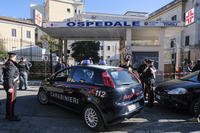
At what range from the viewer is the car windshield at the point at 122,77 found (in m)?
7.01

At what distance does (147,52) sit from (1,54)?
67.9 feet

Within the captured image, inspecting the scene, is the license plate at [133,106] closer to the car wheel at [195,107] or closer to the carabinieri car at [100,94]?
the carabinieri car at [100,94]

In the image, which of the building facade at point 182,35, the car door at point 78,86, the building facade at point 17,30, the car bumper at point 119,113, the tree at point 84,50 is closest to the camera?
the car bumper at point 119,113

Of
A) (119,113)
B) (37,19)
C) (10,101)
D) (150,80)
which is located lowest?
(119,113)

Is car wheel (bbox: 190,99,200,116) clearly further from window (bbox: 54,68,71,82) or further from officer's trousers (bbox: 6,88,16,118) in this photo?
officer's trousers (bbox: 6,88,16,118)

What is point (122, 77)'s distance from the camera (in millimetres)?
7312

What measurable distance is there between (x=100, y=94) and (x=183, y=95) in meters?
2.95

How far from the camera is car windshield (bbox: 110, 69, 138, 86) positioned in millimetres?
7008

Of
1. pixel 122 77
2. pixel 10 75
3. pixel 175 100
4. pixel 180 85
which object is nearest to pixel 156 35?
pixel 180 85

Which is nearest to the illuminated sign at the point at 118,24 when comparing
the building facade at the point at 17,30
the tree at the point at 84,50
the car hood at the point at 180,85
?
the car hood at the point at 180,85

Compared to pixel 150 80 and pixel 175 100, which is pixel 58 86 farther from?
pixel 175 100

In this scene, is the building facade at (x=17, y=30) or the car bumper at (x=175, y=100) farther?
the building facade at (x=17, y=30)

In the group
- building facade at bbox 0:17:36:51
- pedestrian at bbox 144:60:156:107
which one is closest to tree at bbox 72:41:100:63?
building facade at bbox 0:17:36:51

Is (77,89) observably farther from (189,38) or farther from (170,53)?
(170,53)
